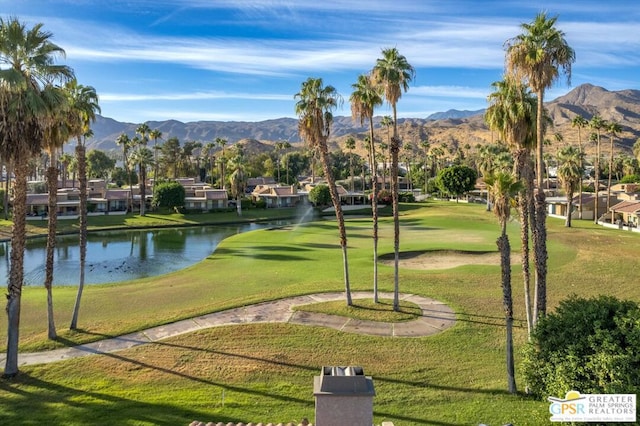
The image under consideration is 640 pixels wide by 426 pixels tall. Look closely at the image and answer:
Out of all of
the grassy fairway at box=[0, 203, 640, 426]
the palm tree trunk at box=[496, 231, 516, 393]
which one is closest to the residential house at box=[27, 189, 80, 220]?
the grassy fairway at box=[0, 203, 640, 426]

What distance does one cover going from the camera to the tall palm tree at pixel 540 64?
19.1 metres

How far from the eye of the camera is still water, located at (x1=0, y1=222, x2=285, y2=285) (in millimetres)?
39375

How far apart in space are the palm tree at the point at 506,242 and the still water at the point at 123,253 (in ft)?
97.2

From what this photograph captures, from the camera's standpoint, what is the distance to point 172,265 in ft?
140

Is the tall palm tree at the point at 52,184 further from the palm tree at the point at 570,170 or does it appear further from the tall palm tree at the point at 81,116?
the palm tree at the point at 570,170

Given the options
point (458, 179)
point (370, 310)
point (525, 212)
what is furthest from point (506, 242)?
point (458, 179)

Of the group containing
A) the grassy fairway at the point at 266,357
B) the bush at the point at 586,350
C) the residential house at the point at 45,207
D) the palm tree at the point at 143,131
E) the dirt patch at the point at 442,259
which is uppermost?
the palm tree at the point at 143,131

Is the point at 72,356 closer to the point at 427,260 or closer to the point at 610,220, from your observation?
the point at 427,260

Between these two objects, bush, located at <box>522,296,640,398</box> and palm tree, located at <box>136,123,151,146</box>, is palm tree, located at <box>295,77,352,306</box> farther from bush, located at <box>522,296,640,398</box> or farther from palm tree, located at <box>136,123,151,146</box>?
palm tree, located at <box>136,123,151,146</box>

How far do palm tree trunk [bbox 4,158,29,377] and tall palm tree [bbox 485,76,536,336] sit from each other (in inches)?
741

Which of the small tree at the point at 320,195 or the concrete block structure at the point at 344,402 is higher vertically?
the small tree at the point at 320,195

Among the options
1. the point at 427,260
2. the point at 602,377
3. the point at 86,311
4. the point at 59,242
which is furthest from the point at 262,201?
the point at 602,377

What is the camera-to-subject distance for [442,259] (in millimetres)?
40719

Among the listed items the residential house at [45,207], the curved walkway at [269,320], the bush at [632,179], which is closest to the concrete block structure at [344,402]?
the curved walkway at [269,320]
